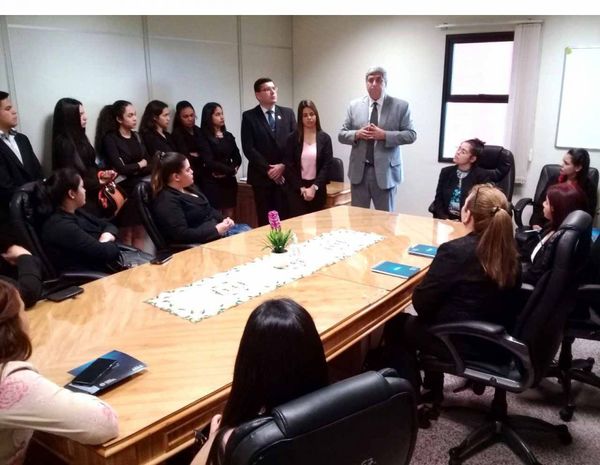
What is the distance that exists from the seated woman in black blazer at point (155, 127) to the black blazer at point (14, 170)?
88 centimetres

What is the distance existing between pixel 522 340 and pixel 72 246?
6.23ft

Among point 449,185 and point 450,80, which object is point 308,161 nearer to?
point 449,185

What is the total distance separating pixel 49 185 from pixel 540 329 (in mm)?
2130

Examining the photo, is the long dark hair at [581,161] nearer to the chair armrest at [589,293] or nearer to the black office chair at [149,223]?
the chair armrest at [589,293]

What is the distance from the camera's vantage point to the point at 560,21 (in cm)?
432

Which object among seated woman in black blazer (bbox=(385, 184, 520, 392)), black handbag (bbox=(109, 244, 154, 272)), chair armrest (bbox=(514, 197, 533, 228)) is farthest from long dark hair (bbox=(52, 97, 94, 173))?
chair armrest (bbox=(514, 197, 533, 228))

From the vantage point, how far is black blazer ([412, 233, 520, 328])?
185 cm

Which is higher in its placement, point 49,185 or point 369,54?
point 369,54

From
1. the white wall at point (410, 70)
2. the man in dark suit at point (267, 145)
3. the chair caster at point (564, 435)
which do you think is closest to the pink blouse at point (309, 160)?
the man in dark suit at point (267, 145)

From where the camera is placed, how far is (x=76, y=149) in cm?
357

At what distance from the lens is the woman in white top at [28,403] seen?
3.46 feet

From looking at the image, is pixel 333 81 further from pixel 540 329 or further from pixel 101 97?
pixel 540 329

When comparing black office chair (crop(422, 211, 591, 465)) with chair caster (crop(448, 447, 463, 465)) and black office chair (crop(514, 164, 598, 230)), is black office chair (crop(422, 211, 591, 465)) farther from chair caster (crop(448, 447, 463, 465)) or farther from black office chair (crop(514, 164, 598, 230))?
black office chair (crop(514, 164, 598, 230))
